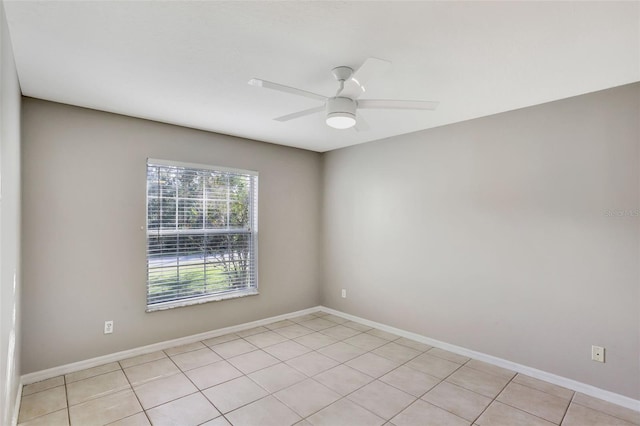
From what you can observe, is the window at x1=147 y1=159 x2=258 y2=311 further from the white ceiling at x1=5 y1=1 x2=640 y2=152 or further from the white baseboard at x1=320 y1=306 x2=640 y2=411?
the white baseboard at x1=320 y1=306 x2=640 y2=411

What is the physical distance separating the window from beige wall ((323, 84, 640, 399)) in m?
1.54

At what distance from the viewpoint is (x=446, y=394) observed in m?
2.63

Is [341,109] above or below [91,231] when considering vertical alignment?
above

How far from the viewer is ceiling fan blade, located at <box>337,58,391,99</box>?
1792 millimetres

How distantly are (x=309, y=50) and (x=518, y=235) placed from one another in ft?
8.06

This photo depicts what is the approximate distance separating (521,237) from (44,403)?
4.07 meters

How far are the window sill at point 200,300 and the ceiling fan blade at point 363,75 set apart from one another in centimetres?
278

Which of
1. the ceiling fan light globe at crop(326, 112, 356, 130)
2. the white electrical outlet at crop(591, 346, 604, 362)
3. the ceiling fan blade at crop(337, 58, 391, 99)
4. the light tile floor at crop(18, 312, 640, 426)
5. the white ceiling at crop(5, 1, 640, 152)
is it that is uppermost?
the white ceiling at crop(5, 1, 640, 152)

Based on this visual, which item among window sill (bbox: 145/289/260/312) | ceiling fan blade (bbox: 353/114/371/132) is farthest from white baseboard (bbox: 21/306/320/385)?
ceiling fan blade (bbox: 353/114/371/132)

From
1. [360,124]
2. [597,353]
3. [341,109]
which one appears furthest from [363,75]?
[597,353]

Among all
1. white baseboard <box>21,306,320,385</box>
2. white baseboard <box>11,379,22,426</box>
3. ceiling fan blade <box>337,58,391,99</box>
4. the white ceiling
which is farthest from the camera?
white baseboard <box>21,306,320,385</box>

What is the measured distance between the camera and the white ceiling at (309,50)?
1623mm

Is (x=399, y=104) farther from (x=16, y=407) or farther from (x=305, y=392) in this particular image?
(x=16, y=407)

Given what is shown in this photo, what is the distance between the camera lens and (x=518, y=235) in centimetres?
304
